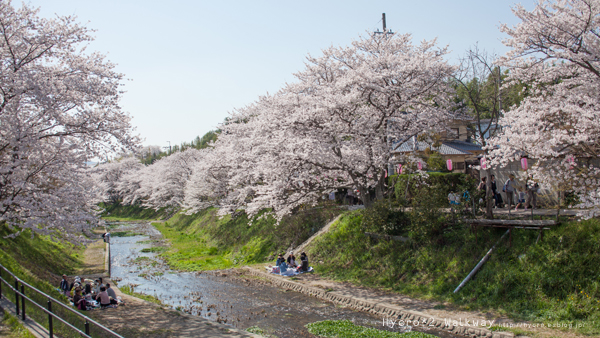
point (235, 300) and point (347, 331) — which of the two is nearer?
point (347, 331)

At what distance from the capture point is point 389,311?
12750mm

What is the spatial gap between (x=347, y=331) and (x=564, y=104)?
9371 mm

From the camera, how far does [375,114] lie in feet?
60.8

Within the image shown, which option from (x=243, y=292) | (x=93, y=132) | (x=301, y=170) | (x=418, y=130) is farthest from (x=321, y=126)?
(x=93, y=132)

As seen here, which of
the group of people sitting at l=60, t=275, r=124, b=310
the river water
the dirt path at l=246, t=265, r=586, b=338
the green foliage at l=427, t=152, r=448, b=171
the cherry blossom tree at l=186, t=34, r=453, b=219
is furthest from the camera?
the green foliage at l=427, t=152, r=448, b=171

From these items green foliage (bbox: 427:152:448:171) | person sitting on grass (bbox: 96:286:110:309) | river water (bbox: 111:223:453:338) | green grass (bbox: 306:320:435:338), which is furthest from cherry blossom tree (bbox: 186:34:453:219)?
person sitting on grass (bbox: 96:286:110:309)

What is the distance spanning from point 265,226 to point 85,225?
47.0 feet

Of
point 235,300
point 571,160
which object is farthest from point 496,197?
point 235,300

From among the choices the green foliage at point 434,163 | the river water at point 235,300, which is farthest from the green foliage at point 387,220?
the green foliage at point 434,163

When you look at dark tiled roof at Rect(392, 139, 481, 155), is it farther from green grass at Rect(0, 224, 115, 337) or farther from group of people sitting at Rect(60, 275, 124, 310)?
green grass at Rect(0, 224, 115, 337)

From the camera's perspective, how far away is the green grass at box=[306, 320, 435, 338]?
10622mm

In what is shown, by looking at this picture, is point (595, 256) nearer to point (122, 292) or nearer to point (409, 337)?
point (409, 337)

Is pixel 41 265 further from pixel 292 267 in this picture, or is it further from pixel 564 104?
pixel 564 104

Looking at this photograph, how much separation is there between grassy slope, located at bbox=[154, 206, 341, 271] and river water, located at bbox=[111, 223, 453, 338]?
263 centimetres
